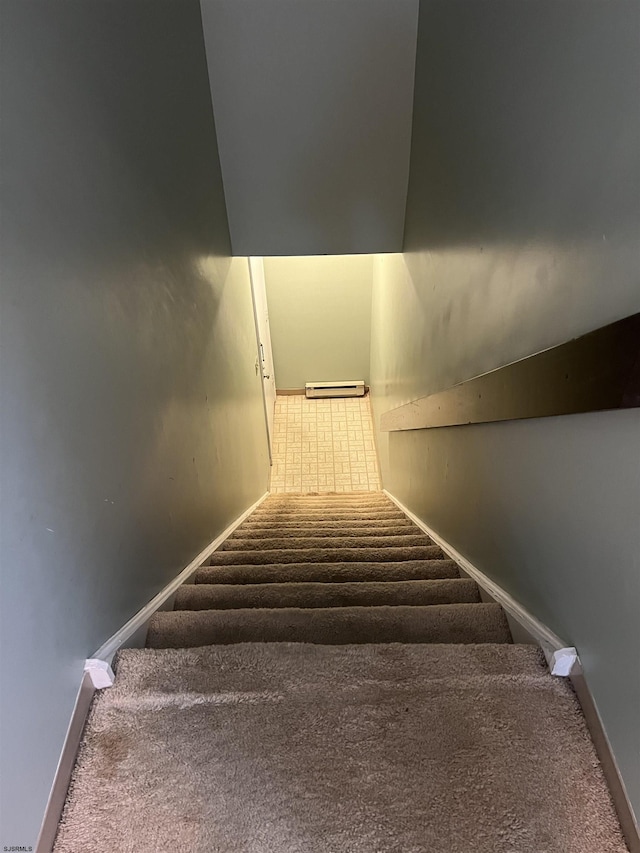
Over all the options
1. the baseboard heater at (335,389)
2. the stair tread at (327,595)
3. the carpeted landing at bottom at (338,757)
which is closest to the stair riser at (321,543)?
the stair tread at (327,595)

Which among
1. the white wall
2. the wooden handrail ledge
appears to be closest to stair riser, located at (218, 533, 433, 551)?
the wooden handrail ledge

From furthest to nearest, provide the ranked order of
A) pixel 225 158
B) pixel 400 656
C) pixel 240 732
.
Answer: pixel 225 158 < pixel 400 656 < pixel 240 732

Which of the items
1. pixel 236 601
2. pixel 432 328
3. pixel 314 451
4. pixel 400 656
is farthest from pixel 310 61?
pixel 314 451

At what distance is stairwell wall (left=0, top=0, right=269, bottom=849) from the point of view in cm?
80

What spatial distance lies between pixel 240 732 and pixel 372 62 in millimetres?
3058

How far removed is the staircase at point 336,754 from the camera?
30.3 inches

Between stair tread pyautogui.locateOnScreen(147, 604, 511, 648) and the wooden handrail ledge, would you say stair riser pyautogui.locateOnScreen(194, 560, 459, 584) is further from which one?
the wooden handrail ledge

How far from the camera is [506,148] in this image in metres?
1.28

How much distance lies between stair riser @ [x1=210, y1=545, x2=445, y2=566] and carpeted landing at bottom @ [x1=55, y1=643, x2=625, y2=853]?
103 cm

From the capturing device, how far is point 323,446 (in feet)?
19.5

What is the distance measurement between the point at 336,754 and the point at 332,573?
0.96 m

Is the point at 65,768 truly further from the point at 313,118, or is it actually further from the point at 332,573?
the point at 313,118

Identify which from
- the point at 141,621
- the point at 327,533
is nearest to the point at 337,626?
the point at 141,621

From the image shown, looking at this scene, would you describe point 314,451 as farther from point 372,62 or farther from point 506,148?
point 506,148
